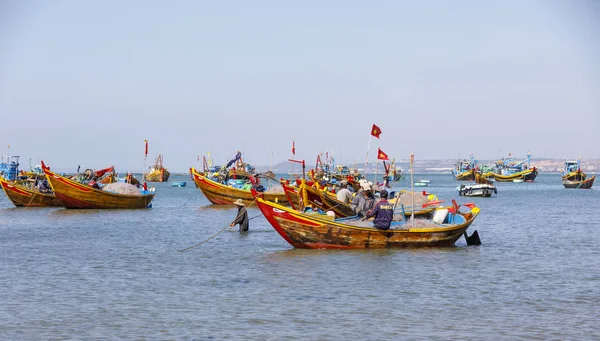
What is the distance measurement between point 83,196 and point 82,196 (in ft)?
0.19

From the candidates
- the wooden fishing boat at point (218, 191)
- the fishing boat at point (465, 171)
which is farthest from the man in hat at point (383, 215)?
the fishing boat at point (465, 171)

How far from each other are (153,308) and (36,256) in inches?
396

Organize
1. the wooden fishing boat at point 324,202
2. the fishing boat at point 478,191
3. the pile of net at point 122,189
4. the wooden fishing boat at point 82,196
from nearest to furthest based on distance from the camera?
the wooden fishing boat at point 324,202 < the wooden fishing boat at point 82,196 < the pile of net at point 122,189 < the fishing boat at point 478,191

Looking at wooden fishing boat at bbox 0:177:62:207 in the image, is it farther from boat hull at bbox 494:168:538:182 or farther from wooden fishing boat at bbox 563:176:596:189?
boat hull at bbox 494:168:538:182

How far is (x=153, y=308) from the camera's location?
589 inches

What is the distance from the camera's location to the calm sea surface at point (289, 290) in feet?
43.3

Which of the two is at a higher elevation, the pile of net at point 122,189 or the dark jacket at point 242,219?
the pile of net at point 122,189

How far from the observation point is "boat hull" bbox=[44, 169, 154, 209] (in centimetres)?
4384

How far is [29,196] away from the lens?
162 feet

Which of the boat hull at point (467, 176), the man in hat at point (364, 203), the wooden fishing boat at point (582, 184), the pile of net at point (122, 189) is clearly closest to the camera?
the man in hat at point (364, 203)

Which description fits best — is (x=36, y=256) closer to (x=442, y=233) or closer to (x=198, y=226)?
(x=442, y=233)

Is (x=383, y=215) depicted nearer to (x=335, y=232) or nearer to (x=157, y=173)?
(x=335, y=232)

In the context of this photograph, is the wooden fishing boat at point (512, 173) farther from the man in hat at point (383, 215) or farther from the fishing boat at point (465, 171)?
the man in hat at point (383, 215)

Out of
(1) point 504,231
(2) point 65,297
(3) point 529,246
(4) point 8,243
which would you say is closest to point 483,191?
(1) point 504,231
